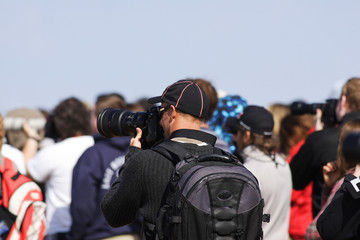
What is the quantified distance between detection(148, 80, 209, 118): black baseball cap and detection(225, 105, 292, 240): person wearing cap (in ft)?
3.99

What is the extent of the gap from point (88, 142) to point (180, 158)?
259 cm

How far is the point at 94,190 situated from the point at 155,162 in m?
1.92

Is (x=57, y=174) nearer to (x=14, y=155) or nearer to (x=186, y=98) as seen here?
(x=14, y=155)

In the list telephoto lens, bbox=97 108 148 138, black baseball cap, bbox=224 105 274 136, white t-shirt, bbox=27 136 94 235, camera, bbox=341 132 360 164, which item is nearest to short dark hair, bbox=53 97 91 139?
white t-shirt, bbox=27 136 94 235

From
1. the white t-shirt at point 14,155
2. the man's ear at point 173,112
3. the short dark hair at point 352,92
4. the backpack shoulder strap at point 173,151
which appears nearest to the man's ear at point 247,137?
the short dark hair at point 352,92

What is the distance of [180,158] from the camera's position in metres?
3.18

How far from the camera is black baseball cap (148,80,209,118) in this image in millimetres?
3312

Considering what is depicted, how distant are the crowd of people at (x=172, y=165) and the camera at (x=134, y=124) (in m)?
0.03

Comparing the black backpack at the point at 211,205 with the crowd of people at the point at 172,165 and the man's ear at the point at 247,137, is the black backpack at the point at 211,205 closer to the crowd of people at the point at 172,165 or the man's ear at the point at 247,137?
the crowd of people at the point at 172,165

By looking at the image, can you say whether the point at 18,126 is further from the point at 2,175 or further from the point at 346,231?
the point at 346,231

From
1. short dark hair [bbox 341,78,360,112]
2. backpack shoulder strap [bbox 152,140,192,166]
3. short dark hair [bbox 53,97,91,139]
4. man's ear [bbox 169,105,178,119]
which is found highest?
man's ear [bbox 169,105,178,119]

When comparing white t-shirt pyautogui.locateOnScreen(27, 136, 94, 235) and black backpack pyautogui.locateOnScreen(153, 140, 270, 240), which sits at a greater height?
black backpack pyautogui.locateOnScreen(153, 140, 270, 240)

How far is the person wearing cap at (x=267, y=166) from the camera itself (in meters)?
4.47

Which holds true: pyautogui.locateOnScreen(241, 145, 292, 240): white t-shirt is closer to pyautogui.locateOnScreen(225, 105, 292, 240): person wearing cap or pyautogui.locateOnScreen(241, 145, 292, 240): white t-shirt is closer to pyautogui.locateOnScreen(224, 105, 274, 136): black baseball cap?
pyautogui.locateOnScreen(225, 105, 292, 240): person wearing cap
